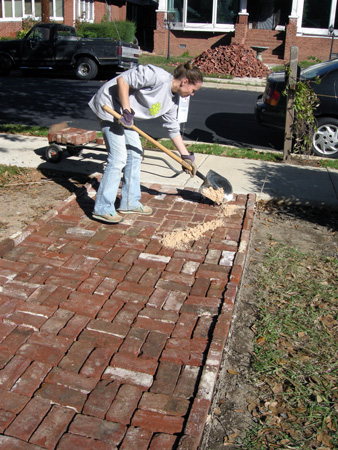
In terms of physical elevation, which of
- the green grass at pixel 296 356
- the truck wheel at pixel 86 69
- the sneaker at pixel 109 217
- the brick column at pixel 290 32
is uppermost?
the brick column at pixel 290 32

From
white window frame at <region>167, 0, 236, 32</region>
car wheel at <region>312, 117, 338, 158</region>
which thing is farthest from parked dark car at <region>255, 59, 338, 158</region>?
white window frame at <region>167, 0, 236, 32</region>

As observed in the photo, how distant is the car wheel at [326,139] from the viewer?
26.5 feet

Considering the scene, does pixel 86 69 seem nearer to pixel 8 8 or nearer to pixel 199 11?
pixel 199 11

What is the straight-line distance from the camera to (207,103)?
44.7 ft

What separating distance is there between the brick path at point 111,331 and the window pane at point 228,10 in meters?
23.6

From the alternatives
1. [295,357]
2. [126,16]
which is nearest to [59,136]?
[295,357]

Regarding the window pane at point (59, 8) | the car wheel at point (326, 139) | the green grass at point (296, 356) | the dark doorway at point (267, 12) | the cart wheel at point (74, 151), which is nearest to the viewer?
the green grass at point (296, 356)

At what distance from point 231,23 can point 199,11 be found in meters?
1.89

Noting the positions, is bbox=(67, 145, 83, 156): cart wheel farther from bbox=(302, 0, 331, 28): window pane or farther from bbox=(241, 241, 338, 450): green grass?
bbox=(302, 0, 331, 28): window pane

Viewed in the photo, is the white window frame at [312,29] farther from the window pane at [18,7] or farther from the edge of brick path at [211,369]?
the edge of brick path at [211,369]

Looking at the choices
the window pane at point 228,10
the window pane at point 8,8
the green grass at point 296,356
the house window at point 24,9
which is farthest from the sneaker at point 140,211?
the window pane at point 8,8

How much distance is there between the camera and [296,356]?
3340 millimetres

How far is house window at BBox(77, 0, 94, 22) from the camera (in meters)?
28.8

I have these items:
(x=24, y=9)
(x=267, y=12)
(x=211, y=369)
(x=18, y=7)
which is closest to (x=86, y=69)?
(x=267, y=12)
